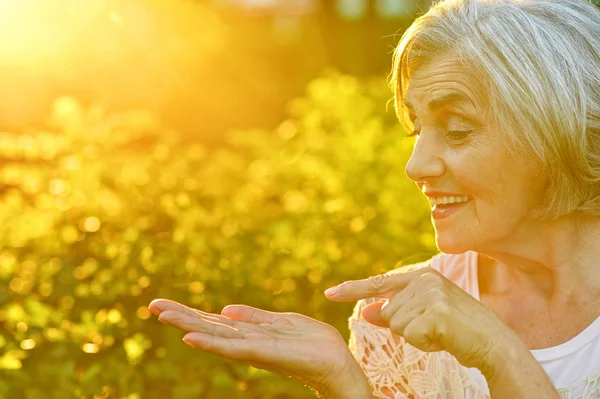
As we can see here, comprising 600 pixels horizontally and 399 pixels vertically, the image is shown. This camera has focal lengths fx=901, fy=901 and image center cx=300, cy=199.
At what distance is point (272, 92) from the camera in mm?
12805

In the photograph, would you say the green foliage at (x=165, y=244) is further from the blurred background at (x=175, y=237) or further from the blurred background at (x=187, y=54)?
the blurred background at (x=187, y=54)

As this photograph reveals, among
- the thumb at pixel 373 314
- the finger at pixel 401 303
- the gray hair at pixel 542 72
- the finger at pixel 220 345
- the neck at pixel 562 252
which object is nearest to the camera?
the finger at pixel 220 345

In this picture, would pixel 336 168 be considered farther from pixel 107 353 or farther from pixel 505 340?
pixel 505 340

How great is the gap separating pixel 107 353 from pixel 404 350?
108 centimetres

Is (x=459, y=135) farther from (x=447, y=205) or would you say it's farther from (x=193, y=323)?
(x=193, y=323)

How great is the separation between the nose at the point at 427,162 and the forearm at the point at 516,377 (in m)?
0.63

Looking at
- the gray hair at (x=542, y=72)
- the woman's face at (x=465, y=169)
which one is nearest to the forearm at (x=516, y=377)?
the woman's face at (x=465, y=169)

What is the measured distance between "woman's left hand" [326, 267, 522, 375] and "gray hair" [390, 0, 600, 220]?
1.82 ft

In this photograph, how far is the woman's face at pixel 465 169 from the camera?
288 cm

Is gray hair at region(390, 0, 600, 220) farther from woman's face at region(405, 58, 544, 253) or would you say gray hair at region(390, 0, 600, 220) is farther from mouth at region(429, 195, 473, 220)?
mouth at region(429, 195, 473, 220)

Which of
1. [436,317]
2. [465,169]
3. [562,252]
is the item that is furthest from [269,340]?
[562,252]

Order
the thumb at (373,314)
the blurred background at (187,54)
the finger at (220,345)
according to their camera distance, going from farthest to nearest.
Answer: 1. the blurred background at (187,54)
2. the thumb at (373,314)
3. the finger at (220,345)

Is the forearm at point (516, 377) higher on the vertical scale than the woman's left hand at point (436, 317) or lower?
lower

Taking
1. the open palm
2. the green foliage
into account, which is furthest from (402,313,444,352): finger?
the green foliage
